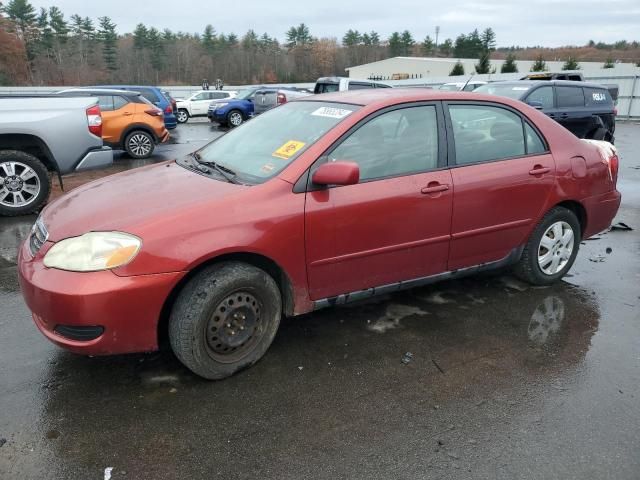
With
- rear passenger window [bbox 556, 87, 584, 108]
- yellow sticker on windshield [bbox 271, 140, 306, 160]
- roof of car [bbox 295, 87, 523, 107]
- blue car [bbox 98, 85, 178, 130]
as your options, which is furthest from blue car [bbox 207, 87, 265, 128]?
yellow sticker on windshield [bbox 271, 140, 306, 160]

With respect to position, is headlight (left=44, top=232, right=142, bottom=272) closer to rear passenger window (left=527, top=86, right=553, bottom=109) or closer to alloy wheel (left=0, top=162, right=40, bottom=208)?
alloy wheel (left=0, top=162, right=40, bottom=208)

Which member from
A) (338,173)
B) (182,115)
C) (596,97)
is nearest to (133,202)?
(338,173)

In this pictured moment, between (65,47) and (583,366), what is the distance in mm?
77205

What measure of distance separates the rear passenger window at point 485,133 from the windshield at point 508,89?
6947 millimetres

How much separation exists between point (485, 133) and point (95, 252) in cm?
289

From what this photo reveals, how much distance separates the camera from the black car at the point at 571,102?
1040cm

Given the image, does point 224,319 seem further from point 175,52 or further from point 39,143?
point 175,52

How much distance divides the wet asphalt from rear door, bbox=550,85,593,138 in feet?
25.6

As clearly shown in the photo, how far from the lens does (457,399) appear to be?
2770 mm

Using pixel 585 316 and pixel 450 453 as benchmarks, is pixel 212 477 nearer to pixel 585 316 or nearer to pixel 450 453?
pixel 450 453

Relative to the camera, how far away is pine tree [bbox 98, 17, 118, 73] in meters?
69.1

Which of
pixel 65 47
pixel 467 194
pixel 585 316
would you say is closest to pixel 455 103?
pixel 467 194

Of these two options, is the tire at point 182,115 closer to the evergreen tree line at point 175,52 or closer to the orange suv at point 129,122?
the orange suv at point 129,122

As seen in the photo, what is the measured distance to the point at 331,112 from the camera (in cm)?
341
